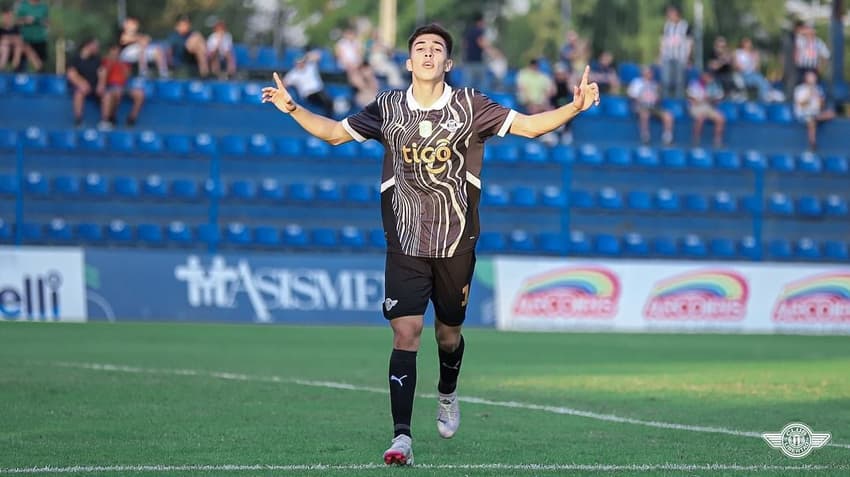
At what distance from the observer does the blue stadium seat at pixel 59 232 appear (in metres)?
23.5

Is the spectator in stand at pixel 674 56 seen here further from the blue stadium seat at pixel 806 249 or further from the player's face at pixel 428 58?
the player's face at pixel 428 58

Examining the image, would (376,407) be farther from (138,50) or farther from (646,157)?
(138,50)

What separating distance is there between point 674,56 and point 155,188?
11.3 m

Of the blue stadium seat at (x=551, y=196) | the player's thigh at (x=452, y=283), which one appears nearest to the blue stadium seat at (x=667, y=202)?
the blue stadium seat at (x=551, y=196)

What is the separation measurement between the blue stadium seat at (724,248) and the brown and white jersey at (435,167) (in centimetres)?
1816

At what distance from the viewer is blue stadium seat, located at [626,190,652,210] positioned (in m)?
25.9

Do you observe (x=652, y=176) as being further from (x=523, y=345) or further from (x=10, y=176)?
(x=10, y=176)

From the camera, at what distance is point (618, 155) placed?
88.2 ft

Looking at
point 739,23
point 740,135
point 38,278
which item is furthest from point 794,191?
point 739,23

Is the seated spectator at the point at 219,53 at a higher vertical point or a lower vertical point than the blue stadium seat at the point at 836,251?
higher

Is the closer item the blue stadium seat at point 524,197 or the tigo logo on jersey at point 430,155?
the tigo logo on jersey at point 430,155

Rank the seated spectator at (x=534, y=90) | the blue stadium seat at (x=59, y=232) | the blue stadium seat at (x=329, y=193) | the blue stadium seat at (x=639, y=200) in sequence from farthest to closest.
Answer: the seated spectator at (x=534, y=90), the blue stadium seat at (x=639, y=200), the blue stadium seat at (x=329, y=193), the blue stadium seat at (x=59, y=232)

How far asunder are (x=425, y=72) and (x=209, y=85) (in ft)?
65.4

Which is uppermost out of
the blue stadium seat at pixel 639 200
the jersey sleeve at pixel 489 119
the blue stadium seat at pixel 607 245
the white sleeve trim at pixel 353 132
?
the jersey sleeve at pixel 489 119
